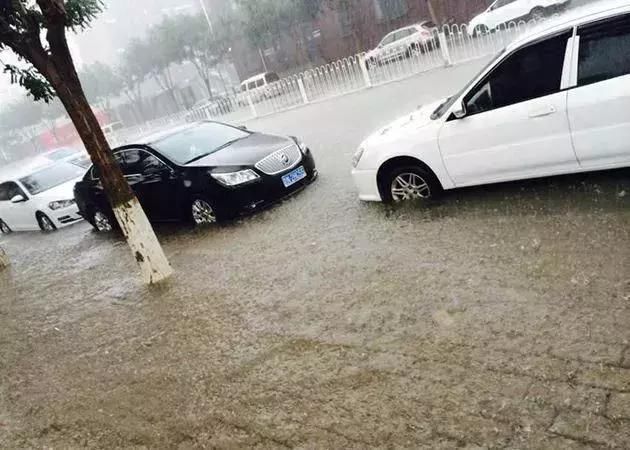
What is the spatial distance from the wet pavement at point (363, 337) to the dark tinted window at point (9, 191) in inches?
262

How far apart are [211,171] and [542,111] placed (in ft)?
15.0

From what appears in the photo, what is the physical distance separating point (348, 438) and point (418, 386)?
1.92 ft

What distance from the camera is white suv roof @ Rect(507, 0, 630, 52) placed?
4.59 m

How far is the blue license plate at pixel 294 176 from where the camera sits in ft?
26.6

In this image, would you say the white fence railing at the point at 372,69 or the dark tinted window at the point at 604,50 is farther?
the white fence railing at the point at 372,69

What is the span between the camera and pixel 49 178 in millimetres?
13016

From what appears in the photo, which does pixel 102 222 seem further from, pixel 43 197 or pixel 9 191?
pixel 9 191

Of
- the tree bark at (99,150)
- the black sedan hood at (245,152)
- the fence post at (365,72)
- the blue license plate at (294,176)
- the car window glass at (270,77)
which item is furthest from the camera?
the car window glass at (270,77)

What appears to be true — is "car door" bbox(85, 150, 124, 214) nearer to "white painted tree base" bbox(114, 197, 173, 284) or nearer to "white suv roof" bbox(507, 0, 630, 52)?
"white painted tree base" bbox(114, 197, 173, 284)

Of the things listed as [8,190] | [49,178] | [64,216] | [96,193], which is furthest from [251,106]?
[96,193]

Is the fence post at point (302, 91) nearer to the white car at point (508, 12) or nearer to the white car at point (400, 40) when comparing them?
the white car at point (400, 40)

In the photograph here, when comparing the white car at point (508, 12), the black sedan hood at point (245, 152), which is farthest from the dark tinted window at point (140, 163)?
the white car at point (508, 12)

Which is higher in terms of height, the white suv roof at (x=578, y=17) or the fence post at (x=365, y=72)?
the white suv roof at (x=578, y=17)

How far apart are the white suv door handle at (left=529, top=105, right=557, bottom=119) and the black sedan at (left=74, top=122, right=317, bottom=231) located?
12.9 ft
